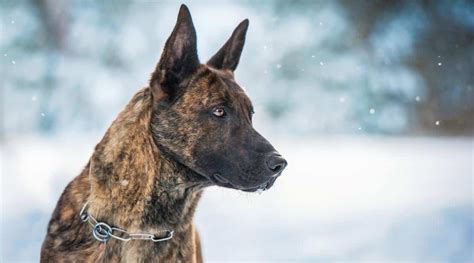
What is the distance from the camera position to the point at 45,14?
212 inches

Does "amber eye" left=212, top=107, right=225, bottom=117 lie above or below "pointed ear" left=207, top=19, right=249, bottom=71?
below

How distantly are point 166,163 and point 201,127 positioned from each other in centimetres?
18

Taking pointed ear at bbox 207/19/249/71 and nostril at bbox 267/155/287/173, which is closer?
nostril at bbox 267/155/287/173

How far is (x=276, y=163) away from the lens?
2141 mm

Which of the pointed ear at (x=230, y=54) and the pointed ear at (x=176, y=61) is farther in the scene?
the pointed ear at (x=230, y=54)

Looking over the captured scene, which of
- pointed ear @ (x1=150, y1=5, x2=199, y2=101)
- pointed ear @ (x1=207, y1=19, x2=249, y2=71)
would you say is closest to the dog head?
pointed ear @ (x1=150, y1=5, x2=199, y2=101)

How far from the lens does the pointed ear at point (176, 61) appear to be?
2.20 m

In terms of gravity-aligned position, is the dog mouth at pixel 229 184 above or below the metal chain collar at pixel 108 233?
above

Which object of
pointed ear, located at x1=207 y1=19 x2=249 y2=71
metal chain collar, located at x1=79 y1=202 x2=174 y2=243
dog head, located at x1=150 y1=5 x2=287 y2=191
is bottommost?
metal chain collar, located at x1=79 y1=202 x2=174 y2=243

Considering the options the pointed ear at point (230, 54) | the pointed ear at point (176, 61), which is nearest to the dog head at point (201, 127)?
the pointed ear at point (176, 61)

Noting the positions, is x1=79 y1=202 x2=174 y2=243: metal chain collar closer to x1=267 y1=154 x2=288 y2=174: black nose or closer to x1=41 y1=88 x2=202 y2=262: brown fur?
x1=41 y1=88 x2=202 y2=262: brown fur

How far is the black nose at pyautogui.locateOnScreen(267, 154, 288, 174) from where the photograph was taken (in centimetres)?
214

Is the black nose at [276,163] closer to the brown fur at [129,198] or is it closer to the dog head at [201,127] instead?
the dog head at [201,127]

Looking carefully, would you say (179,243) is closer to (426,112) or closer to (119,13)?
(119,13)
